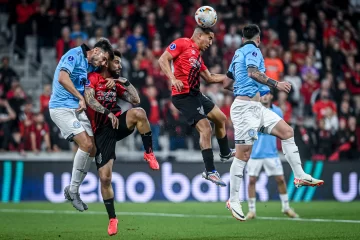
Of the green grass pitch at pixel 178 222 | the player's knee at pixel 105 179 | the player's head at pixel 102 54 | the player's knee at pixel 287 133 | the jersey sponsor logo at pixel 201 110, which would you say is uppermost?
the player's head at pixel 102 54

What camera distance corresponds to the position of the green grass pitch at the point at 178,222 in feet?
40.5

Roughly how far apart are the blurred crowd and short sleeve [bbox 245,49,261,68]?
23.8 feet

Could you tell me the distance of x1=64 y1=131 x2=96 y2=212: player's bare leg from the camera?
12875mm

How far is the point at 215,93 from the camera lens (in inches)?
852

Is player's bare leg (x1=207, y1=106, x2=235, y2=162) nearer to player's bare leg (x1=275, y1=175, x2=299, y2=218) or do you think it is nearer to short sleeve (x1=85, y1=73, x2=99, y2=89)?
short sleeve (x1=85, y1=73, x2=99, y2=89)

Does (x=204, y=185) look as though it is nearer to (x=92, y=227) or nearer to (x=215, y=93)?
(x=215, y=93)

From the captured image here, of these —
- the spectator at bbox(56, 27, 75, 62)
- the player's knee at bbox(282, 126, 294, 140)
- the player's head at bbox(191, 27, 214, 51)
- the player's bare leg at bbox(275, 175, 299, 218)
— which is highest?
the spectator at bbox(56, 27, 75, 62)

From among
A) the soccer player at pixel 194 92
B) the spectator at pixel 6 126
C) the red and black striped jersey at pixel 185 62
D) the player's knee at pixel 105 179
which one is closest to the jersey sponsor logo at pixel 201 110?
the soccer player at pixel 194 92

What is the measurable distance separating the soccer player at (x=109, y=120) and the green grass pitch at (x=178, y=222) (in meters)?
0.99

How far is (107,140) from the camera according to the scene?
1227cm

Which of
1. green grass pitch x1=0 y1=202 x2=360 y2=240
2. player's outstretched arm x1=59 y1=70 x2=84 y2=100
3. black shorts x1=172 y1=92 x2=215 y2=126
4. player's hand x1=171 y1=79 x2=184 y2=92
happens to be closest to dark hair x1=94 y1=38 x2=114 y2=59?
player's outstretched arm x1=59 y1=70 x2=84 y2=100

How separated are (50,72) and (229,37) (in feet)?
18.5

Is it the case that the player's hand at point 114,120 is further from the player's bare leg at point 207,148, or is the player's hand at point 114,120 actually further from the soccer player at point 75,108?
the player's bare leg at point 207,148

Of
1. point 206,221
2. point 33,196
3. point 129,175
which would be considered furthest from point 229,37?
point 206,221
